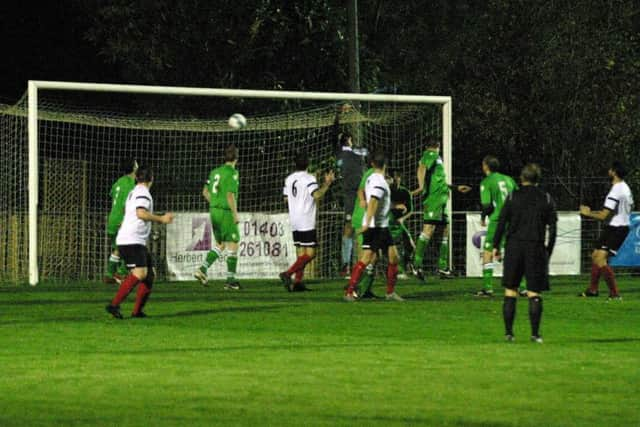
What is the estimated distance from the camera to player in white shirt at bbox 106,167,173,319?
18.5m

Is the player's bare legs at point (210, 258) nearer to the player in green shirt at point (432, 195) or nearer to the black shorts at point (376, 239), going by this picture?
the player in green shirt at point (432, 195)

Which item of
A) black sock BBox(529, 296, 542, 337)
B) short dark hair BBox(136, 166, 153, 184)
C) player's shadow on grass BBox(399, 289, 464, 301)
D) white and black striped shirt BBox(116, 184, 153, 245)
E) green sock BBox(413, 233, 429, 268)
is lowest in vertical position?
player's shadow on grass BBox(399, 289, 464, 301)

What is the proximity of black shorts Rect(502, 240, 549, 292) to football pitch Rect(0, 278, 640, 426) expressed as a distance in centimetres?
65

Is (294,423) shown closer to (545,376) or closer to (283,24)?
(545,376)

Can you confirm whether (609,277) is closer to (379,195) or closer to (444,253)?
(379,195)

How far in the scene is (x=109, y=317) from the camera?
62.8 feet

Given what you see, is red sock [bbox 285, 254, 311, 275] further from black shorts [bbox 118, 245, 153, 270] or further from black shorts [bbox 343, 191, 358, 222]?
black shorts [bbox 118, 245, 153, 270]

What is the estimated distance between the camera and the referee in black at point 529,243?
1591 centimetres

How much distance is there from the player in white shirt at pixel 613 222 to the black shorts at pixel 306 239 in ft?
14.6

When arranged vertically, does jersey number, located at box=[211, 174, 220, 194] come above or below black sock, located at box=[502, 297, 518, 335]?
above

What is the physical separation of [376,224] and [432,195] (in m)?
5.81

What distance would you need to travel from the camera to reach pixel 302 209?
82.6ft

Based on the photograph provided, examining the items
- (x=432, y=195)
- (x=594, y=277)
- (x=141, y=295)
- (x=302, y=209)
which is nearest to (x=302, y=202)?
(x=302, y=209)

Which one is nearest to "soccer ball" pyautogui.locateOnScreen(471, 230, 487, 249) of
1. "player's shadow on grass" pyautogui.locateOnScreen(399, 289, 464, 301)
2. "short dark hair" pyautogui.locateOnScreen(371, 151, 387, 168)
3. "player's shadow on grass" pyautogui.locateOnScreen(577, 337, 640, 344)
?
"player's shadow on grass" pyautogui.locateOnScreen(399, 289, 464, 301)
